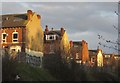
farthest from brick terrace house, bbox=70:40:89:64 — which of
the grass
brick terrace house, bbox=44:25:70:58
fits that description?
the grass

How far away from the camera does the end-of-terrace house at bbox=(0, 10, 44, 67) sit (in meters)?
61.1

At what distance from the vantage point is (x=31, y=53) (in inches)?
2432

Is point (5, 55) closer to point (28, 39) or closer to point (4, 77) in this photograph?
point (4, 77)

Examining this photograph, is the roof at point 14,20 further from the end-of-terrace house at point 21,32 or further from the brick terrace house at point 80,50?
the brick terrace house at point 80,50

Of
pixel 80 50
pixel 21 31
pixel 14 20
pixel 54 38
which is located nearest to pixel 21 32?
pixel 21 31

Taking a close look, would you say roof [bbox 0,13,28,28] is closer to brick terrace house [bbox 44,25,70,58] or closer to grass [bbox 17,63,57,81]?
brick terrace house [bbox 44,25,70,58]

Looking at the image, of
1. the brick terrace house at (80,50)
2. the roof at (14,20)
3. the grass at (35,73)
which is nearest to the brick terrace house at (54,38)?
the brick terrace house at (80,50)

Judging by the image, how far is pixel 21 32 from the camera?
61.4 meters

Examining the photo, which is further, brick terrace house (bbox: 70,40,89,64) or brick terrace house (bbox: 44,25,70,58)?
brick terrace house (bbox: 70,40,89,64)

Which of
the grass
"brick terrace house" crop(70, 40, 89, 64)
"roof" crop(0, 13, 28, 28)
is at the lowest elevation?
the grass

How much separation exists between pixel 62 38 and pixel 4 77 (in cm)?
5222

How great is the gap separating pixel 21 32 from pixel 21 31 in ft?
0.57

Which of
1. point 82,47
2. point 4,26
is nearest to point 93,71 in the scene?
point 4,26

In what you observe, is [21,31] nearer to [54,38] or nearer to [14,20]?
[14,20]
